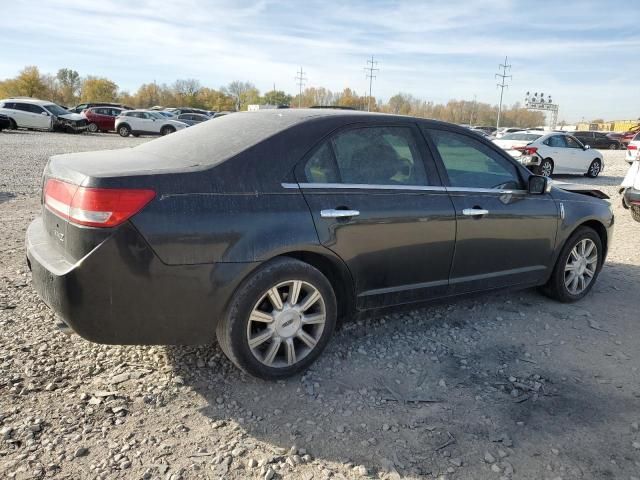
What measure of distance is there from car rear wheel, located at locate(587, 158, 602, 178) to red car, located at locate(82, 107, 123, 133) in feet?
84.1

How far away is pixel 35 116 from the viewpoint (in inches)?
1070

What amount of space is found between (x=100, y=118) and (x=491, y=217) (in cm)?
3090

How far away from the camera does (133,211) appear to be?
261 centimetres

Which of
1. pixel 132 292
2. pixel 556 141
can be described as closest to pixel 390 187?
pixel 132 292

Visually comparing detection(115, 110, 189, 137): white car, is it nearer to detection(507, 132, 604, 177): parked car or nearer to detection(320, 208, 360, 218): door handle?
detection(507, 132, 604, 177): parked car

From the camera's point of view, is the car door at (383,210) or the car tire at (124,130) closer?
the car door at (383,210)

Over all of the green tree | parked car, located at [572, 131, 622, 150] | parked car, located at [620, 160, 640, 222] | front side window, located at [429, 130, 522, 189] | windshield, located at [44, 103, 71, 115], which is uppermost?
the green tree

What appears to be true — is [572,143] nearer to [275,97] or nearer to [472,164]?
[472,164]

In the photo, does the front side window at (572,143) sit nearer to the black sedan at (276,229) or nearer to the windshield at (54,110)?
the black sedan at (276,229)

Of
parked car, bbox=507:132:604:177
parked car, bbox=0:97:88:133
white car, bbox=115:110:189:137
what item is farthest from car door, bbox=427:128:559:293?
parked car, bbox=0:97:88:133

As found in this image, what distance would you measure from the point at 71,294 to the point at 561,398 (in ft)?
9.37

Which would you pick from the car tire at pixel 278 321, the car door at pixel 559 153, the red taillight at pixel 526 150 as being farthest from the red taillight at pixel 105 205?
the car door at pixel 559 153

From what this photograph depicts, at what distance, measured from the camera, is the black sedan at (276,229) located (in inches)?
104

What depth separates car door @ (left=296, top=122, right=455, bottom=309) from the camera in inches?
127
